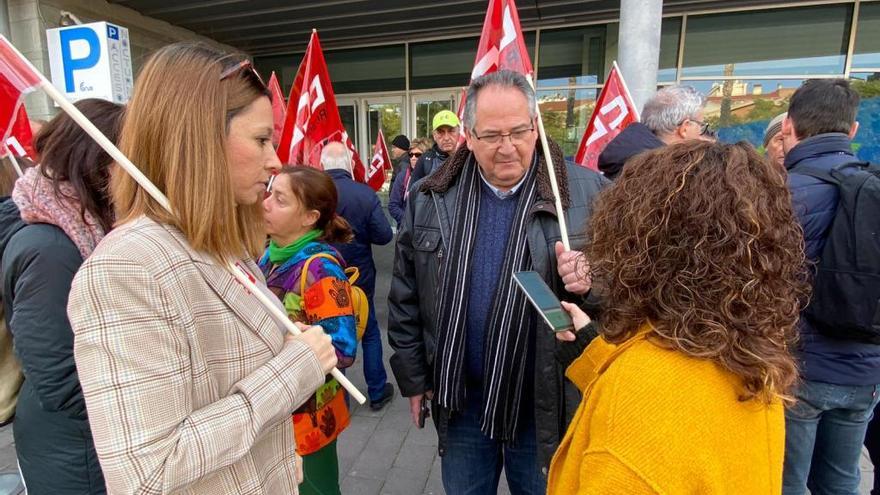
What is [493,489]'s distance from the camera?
2061 mm

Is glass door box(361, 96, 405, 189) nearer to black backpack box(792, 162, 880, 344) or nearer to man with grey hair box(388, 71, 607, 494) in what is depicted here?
man with grey hair box(388, 71, 607, 494)

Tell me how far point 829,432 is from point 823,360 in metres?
0.39

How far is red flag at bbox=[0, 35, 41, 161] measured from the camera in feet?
5.13

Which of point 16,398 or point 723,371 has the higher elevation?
point 723,371

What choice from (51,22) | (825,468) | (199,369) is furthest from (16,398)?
(51,22)

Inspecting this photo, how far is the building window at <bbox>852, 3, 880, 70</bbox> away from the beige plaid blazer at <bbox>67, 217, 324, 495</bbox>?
33.6 ft

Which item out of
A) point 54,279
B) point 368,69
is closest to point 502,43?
point 54,279

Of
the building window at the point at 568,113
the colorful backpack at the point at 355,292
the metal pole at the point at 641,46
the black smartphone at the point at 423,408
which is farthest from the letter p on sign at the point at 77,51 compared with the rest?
the building window at the point at 568,113

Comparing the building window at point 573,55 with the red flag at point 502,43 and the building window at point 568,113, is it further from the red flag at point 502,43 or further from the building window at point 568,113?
the red flag at point 502,43

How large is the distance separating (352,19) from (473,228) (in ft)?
27.4

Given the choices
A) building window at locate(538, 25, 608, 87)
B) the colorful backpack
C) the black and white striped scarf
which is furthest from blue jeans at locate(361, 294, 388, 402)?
building window at locate(538, 25, 608, 87)

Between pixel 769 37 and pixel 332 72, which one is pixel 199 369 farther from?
pixel 332 72

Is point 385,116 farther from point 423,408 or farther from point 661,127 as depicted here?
point 423,408

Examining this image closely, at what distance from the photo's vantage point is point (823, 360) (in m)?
2.01
